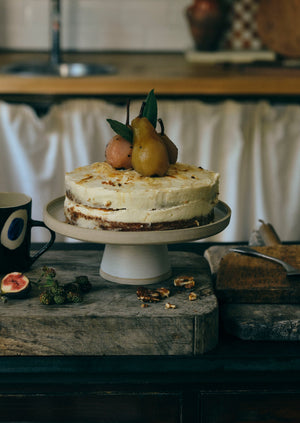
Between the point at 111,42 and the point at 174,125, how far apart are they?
0.92m

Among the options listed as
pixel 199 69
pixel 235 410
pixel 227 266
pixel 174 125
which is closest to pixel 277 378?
pixel 235 410

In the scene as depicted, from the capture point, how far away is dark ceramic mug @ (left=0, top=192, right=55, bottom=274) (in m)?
0.99

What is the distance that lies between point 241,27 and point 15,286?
90.2 inches

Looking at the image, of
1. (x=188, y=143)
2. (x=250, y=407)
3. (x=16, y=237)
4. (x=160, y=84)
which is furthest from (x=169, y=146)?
(x=188, y=143)

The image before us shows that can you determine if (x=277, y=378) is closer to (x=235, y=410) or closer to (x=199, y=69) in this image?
(x=235, y=410)

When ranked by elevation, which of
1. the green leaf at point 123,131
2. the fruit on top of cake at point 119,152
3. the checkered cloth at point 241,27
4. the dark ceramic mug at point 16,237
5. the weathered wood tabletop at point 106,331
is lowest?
the weathered wood tabletop at point 106,331

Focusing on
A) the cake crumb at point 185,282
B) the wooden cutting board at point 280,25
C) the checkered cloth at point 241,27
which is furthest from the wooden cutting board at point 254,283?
the checkered cloth at point 241,27

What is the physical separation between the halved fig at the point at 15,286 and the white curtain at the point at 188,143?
143 centimetres

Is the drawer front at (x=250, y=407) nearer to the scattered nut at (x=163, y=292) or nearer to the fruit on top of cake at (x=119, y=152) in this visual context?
the scattered nut at (x=163, y=292)

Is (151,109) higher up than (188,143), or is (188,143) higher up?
(151,109)

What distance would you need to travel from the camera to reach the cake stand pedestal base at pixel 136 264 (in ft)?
3.29

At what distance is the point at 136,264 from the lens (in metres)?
1.01

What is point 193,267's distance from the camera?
3.59 ft

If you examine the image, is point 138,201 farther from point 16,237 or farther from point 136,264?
point 16,237
